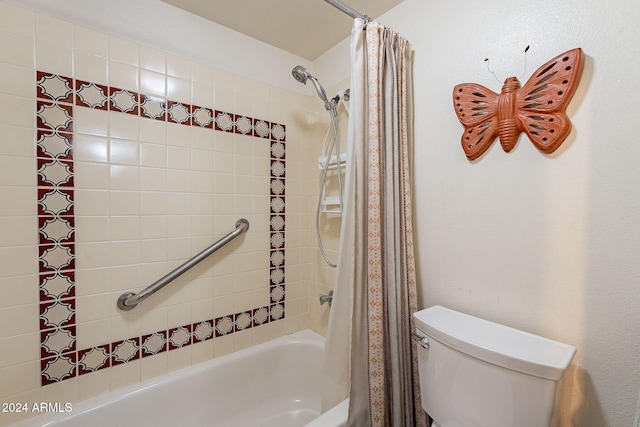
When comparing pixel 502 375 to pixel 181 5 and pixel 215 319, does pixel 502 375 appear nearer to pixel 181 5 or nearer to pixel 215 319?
pixel 215 319

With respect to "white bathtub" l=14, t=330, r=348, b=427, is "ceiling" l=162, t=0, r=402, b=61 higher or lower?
higher

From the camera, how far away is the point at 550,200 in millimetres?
864

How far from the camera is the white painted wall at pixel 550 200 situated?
748mm

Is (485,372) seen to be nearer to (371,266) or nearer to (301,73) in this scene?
(371,266)

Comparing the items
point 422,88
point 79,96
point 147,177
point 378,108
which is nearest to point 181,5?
point 79,96

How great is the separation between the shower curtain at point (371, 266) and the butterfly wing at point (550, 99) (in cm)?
42

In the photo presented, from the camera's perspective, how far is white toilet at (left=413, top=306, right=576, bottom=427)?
713mm

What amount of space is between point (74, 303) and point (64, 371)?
27 centimetres

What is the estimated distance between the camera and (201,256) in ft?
4.30

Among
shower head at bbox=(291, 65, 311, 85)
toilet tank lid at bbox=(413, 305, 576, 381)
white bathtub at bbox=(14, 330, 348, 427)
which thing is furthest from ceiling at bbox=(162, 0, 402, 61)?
white bathtub at bbox=(14, 330, 348, 427)

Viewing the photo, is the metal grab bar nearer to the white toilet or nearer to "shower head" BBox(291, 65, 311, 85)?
"shower head" BBox(291, 65, 311, 85)

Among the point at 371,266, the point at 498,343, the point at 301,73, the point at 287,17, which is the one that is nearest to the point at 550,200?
the point at 498,343

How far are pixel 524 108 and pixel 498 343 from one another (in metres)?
0.76

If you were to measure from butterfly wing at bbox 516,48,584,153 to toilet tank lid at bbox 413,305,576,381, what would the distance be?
0.60 metres
